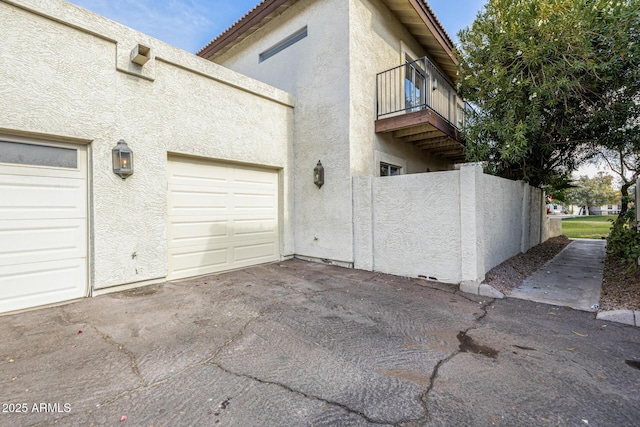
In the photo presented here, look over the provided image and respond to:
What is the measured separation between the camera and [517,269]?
619cm

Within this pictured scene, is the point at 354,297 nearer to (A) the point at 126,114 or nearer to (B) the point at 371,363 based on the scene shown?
(B) the point at 371,363

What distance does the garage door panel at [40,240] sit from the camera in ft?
Result: 12.9

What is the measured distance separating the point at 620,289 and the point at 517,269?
1.68 meters

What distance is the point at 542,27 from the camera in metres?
5.46

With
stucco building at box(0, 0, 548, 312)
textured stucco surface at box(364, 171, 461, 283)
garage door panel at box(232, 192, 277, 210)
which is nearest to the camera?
stucco building at box(0, 0, 548, 312)

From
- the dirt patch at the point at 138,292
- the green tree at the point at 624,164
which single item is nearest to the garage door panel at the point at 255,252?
the dirt patch at the point at 138,292

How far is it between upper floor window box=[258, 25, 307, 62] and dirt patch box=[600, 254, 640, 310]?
840 centimetres

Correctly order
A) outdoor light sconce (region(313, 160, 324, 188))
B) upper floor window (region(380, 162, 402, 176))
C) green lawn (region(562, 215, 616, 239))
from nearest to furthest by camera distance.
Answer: outdoor light sconce (region(313, 160, 324, 188)) < upper floor window (region(380, 162, 402, 176)) < green lawn (region(562, 215, 616, 239))

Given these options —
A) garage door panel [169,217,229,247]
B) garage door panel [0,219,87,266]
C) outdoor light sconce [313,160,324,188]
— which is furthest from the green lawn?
garage door panel [0,219,87,266]

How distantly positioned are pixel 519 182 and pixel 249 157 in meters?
7.01

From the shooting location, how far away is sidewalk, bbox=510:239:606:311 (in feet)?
14.6

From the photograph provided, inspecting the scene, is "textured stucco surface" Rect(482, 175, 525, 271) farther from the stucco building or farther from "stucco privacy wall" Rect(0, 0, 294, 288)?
"stucco privacy wall" Rect(0, 0, 294, 288)

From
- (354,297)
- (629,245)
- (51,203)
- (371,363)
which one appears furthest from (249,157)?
(629,245)

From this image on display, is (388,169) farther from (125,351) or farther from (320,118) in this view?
(125,351)
